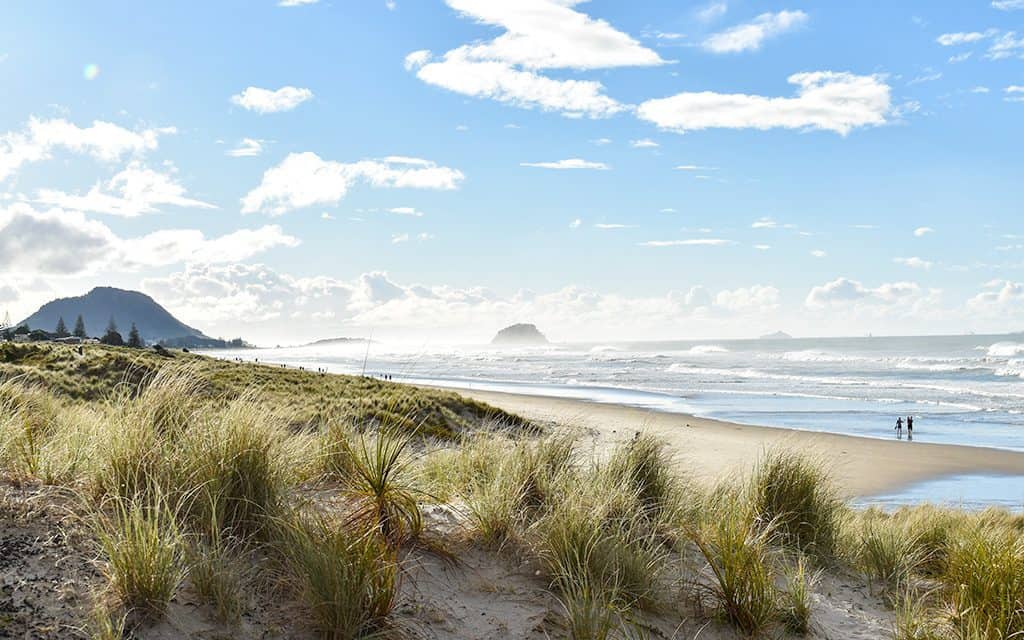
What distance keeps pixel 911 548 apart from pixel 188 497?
743 centimetres

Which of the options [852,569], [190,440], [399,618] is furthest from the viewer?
[852,569]

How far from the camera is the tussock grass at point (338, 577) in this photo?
4.55 meters

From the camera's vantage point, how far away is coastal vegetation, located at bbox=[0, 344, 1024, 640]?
14.9 feet

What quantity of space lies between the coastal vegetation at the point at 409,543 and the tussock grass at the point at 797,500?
0.02 m

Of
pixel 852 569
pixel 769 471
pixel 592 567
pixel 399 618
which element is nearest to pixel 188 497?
pixel 399 618

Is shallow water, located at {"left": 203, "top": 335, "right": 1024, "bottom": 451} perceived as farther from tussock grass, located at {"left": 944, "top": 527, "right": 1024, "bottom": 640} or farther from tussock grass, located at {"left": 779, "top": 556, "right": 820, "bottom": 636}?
tussock grass, located at {"left": 944, "top": 527, "right": 1024, "bottom": 640}

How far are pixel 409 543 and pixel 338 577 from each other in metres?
1.19

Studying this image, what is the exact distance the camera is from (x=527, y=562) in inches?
231

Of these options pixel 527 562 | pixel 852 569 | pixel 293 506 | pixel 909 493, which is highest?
pixel 293 506

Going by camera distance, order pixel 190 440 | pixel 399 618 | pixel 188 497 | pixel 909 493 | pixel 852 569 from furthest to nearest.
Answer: pixel 909 493 → pixel 852 569 → pixel 190 440 → pixel 188 497 → pixel 399 618

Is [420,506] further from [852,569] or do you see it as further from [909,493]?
[909,493]

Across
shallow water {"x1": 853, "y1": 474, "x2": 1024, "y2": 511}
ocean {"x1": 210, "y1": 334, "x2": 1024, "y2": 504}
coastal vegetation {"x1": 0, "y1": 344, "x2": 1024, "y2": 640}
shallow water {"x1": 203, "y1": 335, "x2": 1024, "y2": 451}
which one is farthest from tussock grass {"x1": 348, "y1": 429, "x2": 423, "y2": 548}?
shallow water {"x1": 853, "y1": 474, "x2": 1024, "y2": 511}

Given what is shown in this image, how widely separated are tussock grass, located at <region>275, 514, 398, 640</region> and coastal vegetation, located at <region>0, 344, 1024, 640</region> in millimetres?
13

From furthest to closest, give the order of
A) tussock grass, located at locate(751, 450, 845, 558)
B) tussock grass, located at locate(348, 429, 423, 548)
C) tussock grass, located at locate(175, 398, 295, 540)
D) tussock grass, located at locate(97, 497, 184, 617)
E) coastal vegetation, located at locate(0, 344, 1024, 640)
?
tussock grass, located at locate(751, 450, 845, 558)
tussock grass, located at locate(348, 429, 423, 548)
tussock grass, located at locate(175, 398, 295, 540)
coastal vegetation, located at locate(0, 344, 1024, 640)
tussock grass, located at locate(97, 497, 184, 617)
